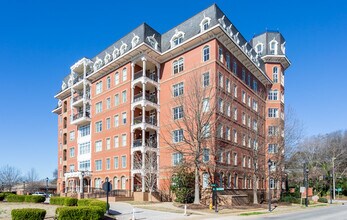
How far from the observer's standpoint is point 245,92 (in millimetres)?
47531

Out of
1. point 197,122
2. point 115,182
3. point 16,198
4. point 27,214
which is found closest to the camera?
point 27,214

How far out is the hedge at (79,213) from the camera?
17.6 m

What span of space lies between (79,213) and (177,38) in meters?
30.0

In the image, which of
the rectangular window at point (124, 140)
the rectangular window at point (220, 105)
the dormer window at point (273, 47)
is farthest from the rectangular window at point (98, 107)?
the dormer window at point (273, 47)

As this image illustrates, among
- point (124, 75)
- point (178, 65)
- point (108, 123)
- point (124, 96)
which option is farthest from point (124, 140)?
point (178, 65)

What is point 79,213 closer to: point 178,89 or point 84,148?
point 178,89

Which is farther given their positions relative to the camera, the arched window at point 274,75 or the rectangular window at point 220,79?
the arched window at point 274,75

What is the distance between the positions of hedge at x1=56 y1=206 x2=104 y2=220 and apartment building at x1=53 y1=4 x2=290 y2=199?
17621 mm

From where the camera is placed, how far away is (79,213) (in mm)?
18047

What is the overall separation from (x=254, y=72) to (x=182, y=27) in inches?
547

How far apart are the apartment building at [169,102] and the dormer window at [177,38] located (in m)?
0.13

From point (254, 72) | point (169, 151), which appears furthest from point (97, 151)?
point (254, 72)

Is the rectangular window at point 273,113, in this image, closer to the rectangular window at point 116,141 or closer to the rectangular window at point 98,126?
the rectangular window at point 116,141

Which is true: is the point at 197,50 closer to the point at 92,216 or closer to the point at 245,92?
the point at 245,92
